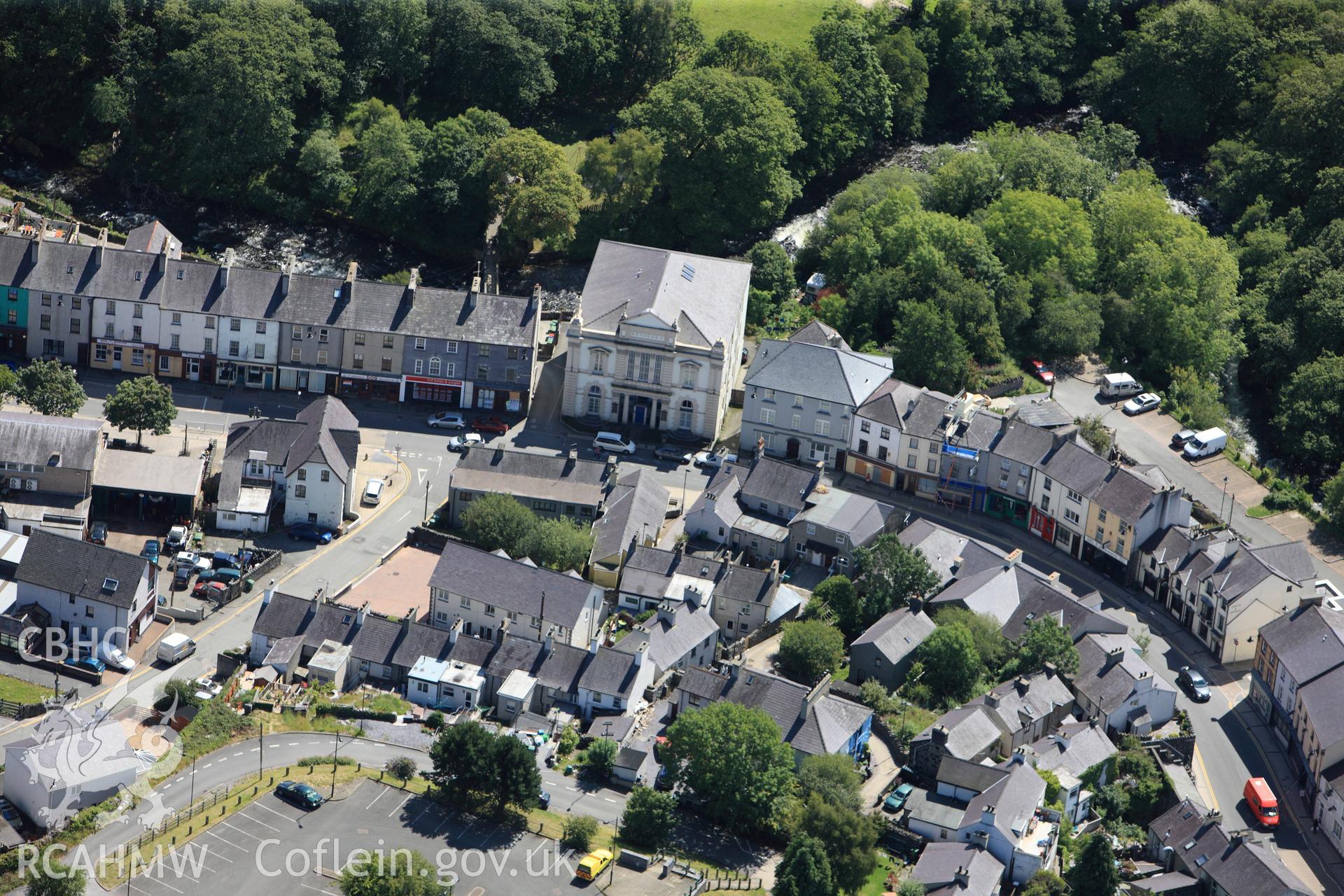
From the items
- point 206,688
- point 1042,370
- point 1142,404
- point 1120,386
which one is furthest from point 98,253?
point 1142,404

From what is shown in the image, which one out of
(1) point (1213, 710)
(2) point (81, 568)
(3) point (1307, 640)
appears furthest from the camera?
(1) point (1213, 710)

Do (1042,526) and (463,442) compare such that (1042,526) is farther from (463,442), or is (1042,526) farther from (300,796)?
(300,796)

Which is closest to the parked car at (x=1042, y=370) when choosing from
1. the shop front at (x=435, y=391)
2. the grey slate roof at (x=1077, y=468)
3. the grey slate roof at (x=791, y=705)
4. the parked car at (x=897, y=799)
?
the grey slate roof at (x=1077, y=468)

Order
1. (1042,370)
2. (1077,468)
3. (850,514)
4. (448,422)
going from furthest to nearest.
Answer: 1. (1042,370)
2. (448,422)
3. (1077,468)
4. (850,514)

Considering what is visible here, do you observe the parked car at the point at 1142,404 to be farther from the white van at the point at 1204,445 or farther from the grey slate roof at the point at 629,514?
the grey slate roof at the point at 629,514

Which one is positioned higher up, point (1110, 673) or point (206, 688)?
point (1110, 673)

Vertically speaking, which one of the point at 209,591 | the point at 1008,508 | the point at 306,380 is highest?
the point at 306,380

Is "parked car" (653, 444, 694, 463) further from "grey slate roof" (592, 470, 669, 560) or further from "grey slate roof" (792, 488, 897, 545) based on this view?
"grey slate roof" (792, 488, 897, 545)

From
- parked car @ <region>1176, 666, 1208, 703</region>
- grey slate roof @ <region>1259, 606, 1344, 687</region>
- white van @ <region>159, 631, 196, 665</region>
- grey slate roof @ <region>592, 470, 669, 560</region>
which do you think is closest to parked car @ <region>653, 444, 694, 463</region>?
grey slate roof @ <region>592, 470, 669, 560</region>
